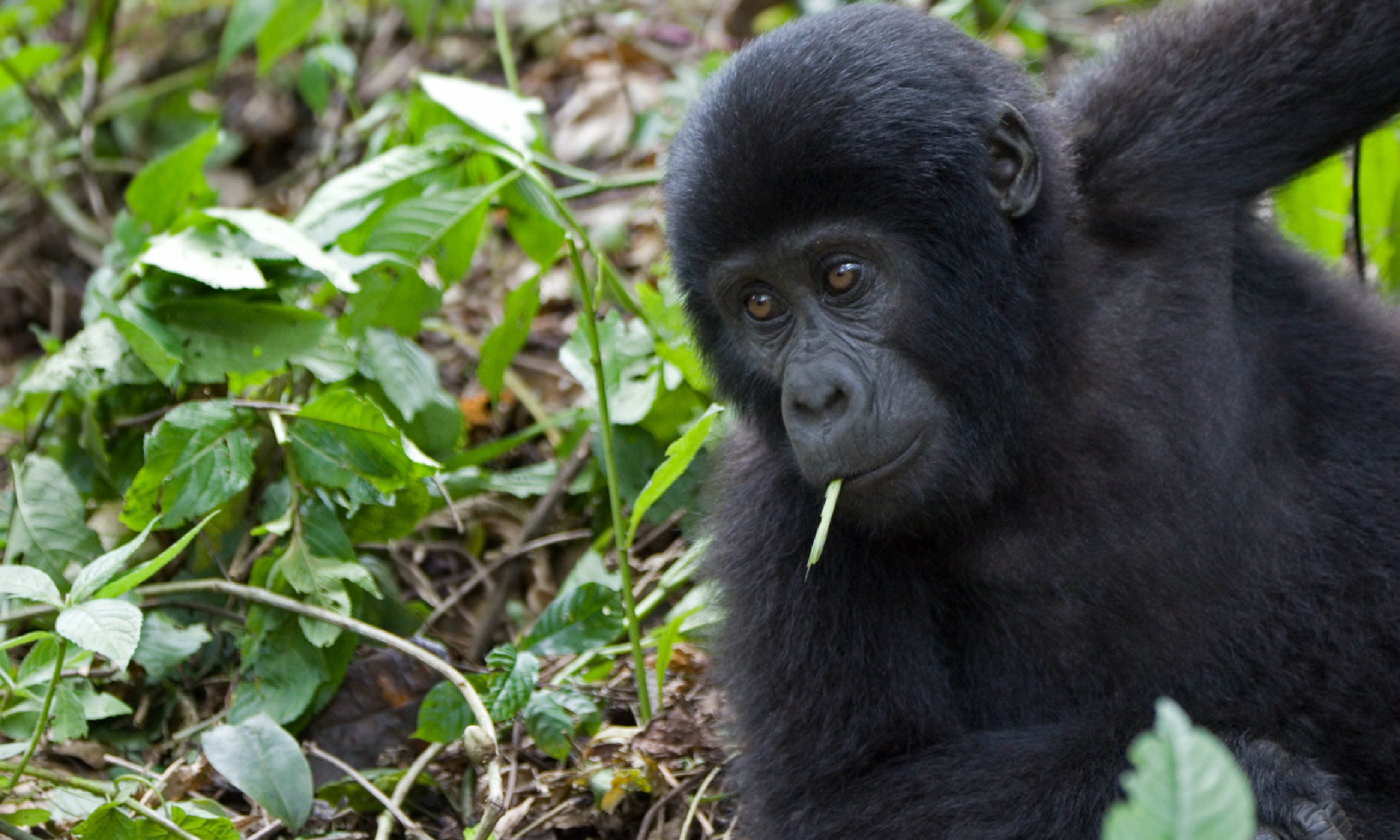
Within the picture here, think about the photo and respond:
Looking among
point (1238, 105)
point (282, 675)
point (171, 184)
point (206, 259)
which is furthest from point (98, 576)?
point (1238, 105)

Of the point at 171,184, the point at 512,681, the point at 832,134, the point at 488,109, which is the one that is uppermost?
the point at 832,134

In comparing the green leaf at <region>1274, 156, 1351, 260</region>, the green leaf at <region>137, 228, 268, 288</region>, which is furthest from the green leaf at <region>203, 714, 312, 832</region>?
the green leaf at <region>1274, 156, 1351, 260</region>

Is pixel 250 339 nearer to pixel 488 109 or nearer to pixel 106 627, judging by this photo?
pixel 488 109

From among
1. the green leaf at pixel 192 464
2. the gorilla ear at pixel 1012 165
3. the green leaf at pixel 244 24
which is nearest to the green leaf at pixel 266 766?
the green leaf at pixel 192 464

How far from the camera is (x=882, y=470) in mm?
2910

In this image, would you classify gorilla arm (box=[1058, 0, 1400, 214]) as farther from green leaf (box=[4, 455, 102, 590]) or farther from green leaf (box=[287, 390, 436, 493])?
green leaf (box=[4, 455, 102, 590])

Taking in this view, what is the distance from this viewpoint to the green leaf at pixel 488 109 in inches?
155

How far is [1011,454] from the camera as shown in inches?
122

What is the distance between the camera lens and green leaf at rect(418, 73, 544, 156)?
3.94 metres

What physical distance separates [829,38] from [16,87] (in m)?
4.45

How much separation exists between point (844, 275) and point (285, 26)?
326 centimetres

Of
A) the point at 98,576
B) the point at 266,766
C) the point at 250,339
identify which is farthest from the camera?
the point at 250,339

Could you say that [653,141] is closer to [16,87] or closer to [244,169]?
[244,169]

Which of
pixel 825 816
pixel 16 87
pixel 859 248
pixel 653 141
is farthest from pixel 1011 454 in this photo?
pixel 16 87
